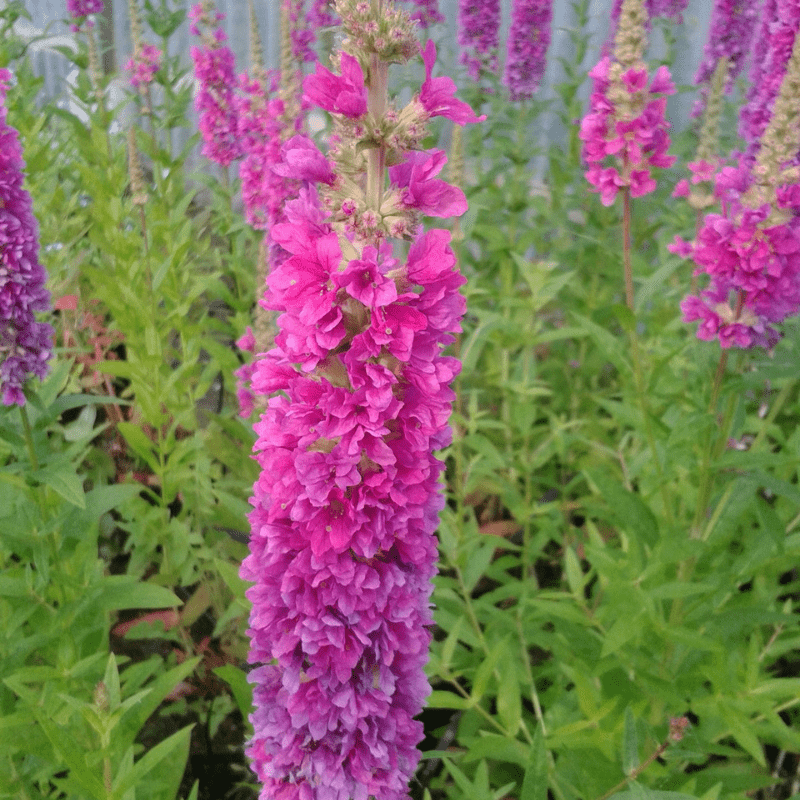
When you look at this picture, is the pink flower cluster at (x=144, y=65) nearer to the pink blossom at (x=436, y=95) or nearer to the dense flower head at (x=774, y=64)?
the dense flower head at (x=774, y=64)

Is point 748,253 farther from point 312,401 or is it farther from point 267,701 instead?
point 267,701

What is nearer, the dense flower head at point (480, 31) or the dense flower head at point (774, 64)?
the dense flower head at point (774, 64)

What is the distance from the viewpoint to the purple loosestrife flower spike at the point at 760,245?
174cm

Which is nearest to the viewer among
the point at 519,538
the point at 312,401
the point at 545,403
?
the point at 312,401

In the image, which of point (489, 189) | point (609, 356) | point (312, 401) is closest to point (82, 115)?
point (489, 189)

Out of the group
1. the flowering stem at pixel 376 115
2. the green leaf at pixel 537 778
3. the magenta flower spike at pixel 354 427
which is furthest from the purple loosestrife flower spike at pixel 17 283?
the green leaf at pixel 537 778

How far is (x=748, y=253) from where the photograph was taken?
177 cm

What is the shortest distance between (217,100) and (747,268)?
3078 mm

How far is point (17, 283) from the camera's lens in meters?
1.68

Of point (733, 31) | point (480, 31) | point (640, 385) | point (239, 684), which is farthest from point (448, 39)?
point (239, 684)

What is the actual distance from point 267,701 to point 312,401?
20.7 inches

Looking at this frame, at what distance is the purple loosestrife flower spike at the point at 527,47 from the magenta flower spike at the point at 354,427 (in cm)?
375

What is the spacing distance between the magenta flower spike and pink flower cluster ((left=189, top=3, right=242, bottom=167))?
3.08 metres

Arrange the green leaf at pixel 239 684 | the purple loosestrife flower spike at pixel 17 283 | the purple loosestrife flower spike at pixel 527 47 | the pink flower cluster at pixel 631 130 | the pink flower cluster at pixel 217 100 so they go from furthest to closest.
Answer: the purple loosestrife flower spike at pixel 527 47 → the pink flower cluster at pixel 217 100 → the pink flower cluster at pixel 631 130 → the purple loosestrife flower spike at pixel 17 283 → the green leaf at pixel 239 684
